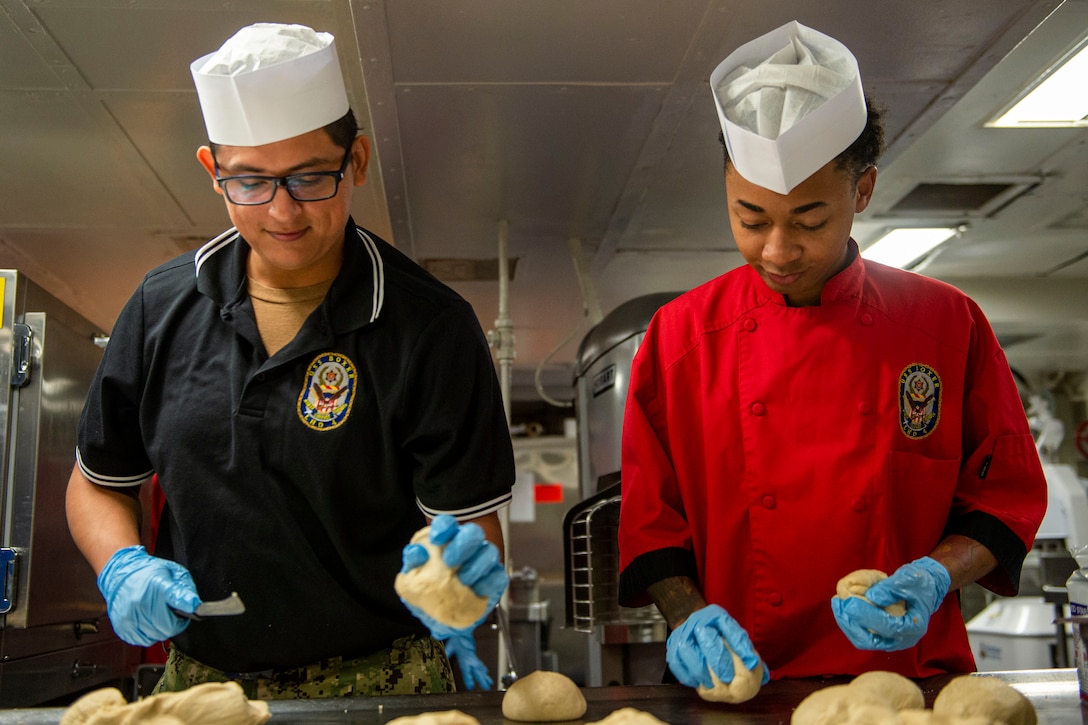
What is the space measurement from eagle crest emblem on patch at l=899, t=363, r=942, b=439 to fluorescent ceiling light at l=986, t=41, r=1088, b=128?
181cm

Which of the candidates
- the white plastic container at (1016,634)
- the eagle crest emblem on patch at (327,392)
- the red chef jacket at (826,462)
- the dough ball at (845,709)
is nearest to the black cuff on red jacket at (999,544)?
the red chef jacket at (826,462)

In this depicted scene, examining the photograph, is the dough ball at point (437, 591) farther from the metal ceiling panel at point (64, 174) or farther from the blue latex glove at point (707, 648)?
the metal ceiling panel at point (64, 174)

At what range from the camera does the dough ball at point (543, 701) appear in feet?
4.06

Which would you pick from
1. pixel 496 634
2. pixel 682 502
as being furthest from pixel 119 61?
pixel 496 634

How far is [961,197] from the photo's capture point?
4.04 metres

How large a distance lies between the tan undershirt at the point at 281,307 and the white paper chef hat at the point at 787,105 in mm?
702

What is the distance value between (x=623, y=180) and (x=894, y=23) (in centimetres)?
126

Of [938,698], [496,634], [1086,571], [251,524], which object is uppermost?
[251,524]

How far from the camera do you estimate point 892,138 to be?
318cm

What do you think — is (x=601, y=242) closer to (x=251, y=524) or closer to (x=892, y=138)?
(x=892, y=138)

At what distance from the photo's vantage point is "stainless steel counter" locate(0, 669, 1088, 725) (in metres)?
1.24

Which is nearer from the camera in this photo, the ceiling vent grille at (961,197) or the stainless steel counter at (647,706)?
the stainless steel counter at (647,706)

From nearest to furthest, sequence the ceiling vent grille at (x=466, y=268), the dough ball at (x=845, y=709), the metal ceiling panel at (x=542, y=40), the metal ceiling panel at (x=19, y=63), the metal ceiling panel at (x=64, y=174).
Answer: the dough ball at (x=845, y=709) < the metal ceiling panel at (x=542, y=40) < the metal ceiling panel at (x=19, y=63) < the metal ceiling panel at (x=64, y=174) < the ceiling vent grille at (x=466, y=268)

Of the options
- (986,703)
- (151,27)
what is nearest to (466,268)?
(151,27)
